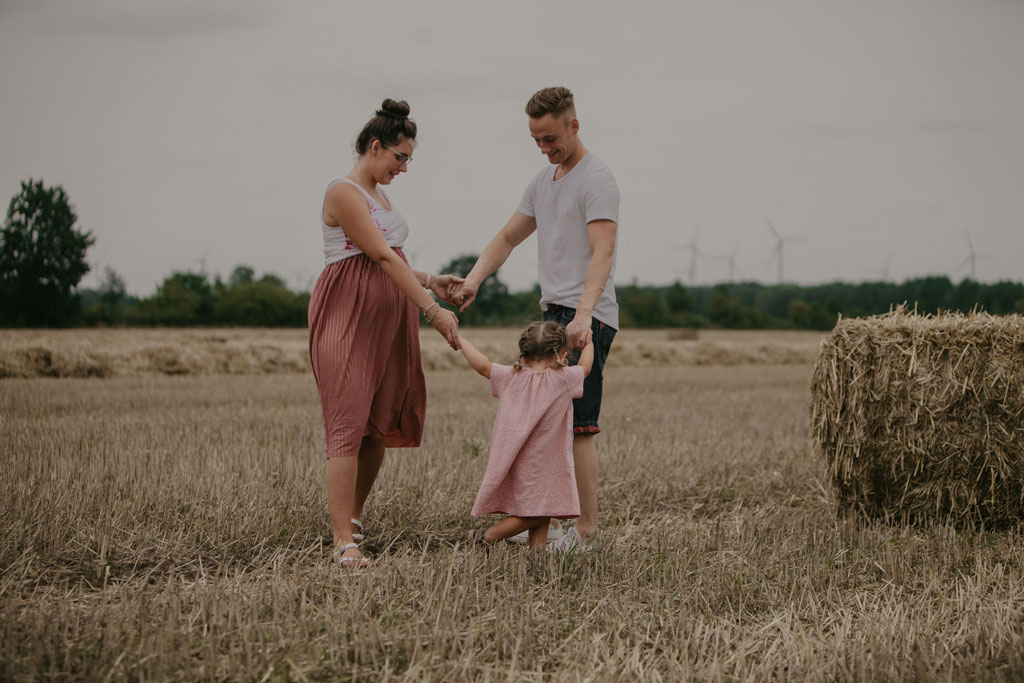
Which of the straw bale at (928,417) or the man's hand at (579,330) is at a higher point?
the man's hand at (579,330)

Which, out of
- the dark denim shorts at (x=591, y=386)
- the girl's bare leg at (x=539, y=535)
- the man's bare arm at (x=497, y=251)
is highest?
the man's bare arm at (x=497, y=251)

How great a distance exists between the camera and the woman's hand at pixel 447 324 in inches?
144

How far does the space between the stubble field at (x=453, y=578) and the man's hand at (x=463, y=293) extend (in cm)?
114

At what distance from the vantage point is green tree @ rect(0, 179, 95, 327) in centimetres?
3331

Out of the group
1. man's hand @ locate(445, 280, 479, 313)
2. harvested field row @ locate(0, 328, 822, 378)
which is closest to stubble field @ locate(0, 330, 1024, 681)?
man's hand @ locate(445, 280, 479, 313)

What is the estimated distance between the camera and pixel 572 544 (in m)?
3.69

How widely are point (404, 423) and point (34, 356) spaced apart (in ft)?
41.4

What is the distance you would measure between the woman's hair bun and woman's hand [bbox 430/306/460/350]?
94 centimetres

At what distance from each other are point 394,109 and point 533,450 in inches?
68.5

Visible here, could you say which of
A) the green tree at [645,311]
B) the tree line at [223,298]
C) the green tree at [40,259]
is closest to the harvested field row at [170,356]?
the tree line at [223,298]

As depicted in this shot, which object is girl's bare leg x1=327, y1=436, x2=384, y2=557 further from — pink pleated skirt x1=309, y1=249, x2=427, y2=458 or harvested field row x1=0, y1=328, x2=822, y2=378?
harvested field row x1=0, y1=328, x2=822, y2=378

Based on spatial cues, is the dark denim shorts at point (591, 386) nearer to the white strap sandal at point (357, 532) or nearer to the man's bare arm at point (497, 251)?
the man's bare arm at point (497, 251)

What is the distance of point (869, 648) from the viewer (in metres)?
2.66

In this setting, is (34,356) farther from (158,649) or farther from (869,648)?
(869,648)
